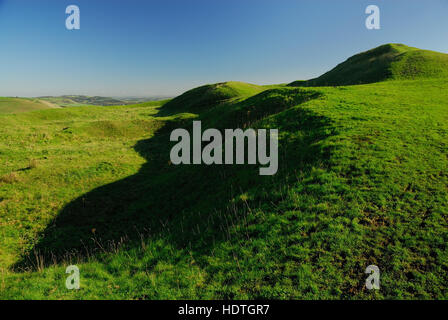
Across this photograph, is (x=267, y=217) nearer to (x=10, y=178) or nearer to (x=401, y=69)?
(x=10, y=178)

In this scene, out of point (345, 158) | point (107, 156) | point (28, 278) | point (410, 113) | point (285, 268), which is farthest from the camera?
point (107, 156)

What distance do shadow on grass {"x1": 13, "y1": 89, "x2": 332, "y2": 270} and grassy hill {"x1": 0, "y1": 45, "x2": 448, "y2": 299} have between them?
0.37 feet

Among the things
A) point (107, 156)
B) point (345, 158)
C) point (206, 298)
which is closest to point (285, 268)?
point (206, 298)

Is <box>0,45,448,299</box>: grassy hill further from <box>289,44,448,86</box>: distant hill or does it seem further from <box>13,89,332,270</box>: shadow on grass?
<box>289,44,448,86</box>: distant hill

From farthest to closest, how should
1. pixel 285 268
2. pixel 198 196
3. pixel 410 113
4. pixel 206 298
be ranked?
pixel 410 113 < pixel 198 196 < pixel 285 268 < pixel 206 298

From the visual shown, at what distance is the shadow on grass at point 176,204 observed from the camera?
460 inches

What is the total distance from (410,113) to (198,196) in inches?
806

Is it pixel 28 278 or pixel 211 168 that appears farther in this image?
pixel 211 168

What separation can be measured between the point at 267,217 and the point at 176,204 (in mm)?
8621

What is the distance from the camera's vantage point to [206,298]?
7059 mm

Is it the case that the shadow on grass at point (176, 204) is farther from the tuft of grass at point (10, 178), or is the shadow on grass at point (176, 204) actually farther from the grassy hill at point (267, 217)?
the tuft of grass at point (10, 178)

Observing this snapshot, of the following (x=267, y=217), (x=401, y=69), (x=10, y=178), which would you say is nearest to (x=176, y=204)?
(x=267, y=217)
